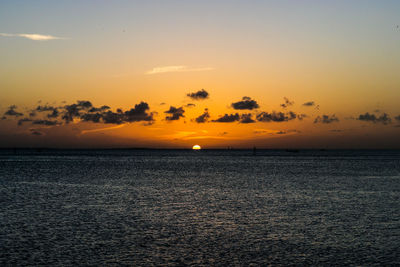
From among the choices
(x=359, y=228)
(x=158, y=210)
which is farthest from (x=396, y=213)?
(x=158, y=210)

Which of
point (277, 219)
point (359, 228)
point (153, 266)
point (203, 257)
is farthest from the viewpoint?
point (277, 219)

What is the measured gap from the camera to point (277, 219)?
101ft

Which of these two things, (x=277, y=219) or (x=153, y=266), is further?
(x=277, y=219)

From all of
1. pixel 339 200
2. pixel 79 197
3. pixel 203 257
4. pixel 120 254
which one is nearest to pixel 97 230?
pixel 120 254

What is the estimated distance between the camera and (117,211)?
3478cm

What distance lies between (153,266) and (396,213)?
75.2ft

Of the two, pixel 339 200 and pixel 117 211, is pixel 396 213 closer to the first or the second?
pixel 339 200

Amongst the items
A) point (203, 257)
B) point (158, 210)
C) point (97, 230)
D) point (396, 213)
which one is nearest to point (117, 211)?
point (158, 210)

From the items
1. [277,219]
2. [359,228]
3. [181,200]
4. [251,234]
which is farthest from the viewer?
[181,200]

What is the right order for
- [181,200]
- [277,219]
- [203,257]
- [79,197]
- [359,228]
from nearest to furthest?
1. [203,257]
2. [359,228]
3. [277,219]
4. [181,200]
5. [79,197]

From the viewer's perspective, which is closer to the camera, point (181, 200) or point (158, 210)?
point (158, 210)

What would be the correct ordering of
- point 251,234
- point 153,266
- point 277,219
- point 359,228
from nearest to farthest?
1. point 153,266
2. point 251,234
3. point 359,228
4. point 277,219

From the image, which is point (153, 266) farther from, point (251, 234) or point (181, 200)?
point (181, 200)

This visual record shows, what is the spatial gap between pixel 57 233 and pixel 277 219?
47.9 ft
